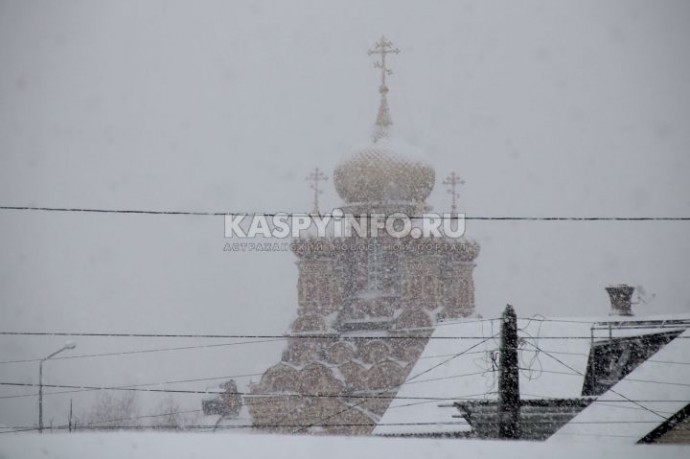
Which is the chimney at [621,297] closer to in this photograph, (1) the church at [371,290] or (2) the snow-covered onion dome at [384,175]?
(1) the church at [371,290]

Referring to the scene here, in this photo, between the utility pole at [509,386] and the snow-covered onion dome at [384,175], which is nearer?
the utility pole at [509,386]

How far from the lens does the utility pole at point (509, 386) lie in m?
8.45

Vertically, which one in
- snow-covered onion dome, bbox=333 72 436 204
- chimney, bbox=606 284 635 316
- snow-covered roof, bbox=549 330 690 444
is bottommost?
snow-covered roof, bbox=549 330 690 444

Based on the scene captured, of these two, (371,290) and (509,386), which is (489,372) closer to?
(509,386)

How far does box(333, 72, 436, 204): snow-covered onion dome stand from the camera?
28266 millimetres

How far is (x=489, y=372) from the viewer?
40.7ft

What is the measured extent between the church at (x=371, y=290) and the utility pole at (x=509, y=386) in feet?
52.0

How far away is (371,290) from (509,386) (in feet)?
63.0

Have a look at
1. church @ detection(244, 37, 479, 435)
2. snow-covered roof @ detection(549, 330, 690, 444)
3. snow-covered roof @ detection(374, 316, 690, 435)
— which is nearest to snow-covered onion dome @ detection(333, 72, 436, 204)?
church @ detection(244, 37, 479, 435)

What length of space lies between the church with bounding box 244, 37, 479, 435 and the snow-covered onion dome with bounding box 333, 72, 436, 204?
0.12ft

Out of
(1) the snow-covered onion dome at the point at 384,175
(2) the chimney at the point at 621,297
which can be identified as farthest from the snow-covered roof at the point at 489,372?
(1) the snow-covered onion dome at the point at 384,175

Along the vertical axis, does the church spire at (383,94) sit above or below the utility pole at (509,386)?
above

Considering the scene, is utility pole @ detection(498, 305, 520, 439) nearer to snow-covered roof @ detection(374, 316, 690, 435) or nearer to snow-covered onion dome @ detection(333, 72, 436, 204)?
snow-covered roof @ detection(374, 316, 690, 435)

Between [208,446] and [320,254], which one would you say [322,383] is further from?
[208,446]
